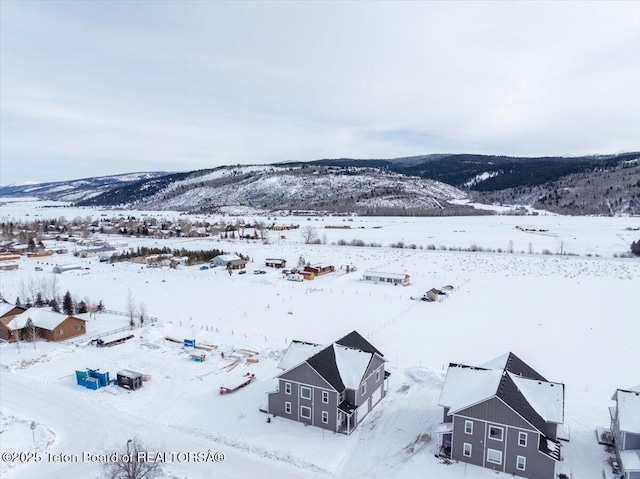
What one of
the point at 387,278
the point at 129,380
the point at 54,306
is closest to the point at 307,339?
the point at 129,380

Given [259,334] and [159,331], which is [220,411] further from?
[159,331]

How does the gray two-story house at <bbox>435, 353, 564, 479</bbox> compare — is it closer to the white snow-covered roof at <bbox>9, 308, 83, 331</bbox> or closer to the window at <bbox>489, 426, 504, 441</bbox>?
the window at <bbox>489, 426, 504, 441</bbox>

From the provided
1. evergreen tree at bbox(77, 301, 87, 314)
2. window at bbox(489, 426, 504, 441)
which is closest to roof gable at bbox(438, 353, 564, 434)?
window at bbox(489, 426, 504, 441)

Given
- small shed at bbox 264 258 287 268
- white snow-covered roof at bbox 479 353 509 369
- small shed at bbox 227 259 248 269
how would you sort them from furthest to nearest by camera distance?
small shed at bbox 264 258 287 268 → small shed at bbox 227 259 248 269 → white snow-covered roof at bbox 479 353 509 369

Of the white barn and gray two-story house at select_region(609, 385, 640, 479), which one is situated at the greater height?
gray two-story house at select_region(609, 385, 640, 479)

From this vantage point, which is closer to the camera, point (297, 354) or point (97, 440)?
point (97, 440)

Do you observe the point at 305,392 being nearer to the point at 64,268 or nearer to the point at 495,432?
the point at 495,432
